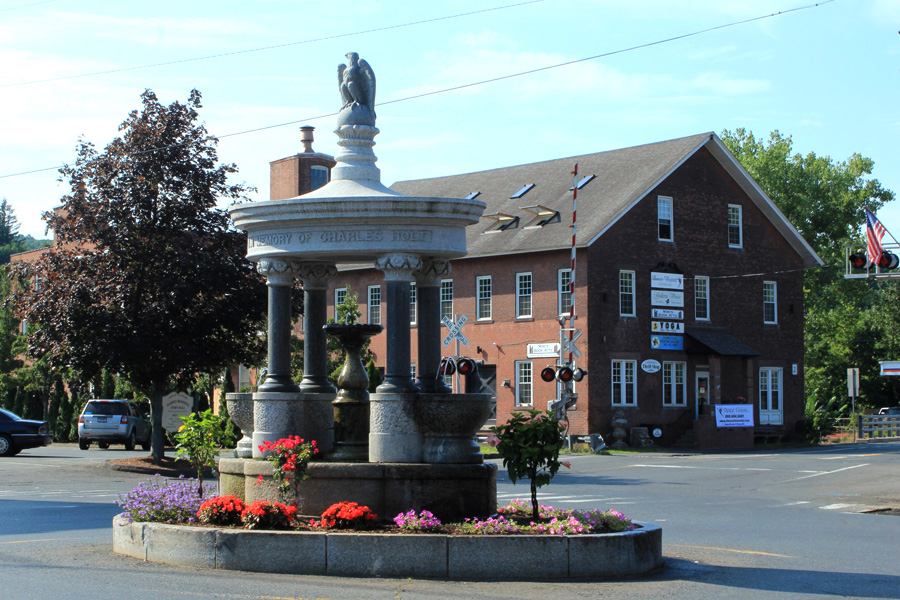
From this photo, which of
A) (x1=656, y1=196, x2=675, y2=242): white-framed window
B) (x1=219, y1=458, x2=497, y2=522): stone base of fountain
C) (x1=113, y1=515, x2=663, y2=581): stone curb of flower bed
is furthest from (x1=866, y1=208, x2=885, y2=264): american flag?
(x1=113, y1=515, x2=663, y2=581): stone curb of flower bed

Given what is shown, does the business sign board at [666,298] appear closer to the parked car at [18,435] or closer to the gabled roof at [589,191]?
the gabled roof at [589,191]

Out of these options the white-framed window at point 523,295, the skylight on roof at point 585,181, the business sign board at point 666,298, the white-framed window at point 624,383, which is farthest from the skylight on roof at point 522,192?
the white-framed window at point 624,383

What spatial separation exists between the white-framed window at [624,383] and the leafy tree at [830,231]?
1160 inches

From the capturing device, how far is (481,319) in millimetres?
43969

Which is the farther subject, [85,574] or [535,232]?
[535,232]

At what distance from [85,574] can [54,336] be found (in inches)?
714

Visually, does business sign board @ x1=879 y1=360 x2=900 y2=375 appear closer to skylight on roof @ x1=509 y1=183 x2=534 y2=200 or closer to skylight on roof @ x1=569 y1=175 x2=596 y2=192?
skylight on roof @ x1=569 y1=175 x2=596 y2=192

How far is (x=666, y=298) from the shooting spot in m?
43.0

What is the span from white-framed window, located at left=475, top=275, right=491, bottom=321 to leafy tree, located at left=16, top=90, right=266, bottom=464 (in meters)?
16.4

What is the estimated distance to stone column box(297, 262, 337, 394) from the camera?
13.7m

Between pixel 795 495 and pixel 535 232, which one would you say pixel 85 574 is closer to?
pixel 795 495

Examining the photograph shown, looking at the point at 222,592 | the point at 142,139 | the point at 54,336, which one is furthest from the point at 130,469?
the point at 222,592

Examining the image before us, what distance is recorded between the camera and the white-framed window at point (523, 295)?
4247 centimetres

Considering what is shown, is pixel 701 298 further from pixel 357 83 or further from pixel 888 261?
pixel 357 83
